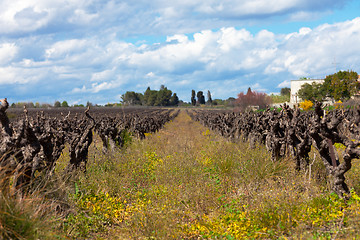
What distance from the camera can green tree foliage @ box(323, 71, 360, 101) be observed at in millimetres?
69188

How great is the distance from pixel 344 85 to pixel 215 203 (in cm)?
7162

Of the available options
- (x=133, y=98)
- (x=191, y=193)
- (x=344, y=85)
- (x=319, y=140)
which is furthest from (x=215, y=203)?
(x=133, y=98)

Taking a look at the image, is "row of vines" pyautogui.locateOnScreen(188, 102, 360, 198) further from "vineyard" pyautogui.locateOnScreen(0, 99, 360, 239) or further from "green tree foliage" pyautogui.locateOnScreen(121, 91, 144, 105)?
"green tree foliage" pyautogui.locateOnScreen(121, 91, 144, 105)

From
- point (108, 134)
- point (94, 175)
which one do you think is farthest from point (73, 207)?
point (108, 134)

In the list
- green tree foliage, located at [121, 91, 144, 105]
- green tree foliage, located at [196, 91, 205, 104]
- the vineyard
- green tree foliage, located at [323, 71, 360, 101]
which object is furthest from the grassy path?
green tree foliage, located at [196, 91, 205, 104]

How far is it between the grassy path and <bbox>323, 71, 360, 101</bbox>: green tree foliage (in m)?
67.5

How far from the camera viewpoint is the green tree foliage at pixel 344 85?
69.2 meters

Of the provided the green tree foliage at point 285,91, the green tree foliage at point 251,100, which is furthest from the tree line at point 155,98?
the green tree foliage at point 251,100

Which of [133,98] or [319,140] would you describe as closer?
[319,140]

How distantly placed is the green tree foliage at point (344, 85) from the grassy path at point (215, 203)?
221 feet

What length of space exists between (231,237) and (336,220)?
2167mm

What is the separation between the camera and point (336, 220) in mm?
6430

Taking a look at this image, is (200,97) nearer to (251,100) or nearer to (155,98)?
(155,98)

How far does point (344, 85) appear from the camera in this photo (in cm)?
6994
